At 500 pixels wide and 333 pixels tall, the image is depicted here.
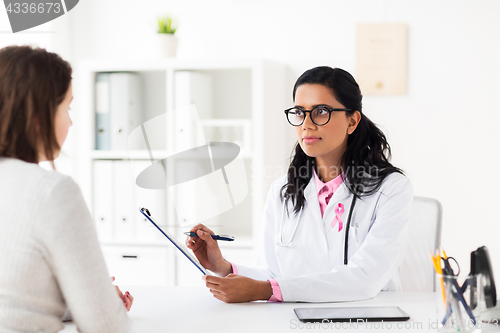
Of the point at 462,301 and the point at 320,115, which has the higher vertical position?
the point at 320,115

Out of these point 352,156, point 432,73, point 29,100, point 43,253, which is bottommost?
point 43,253

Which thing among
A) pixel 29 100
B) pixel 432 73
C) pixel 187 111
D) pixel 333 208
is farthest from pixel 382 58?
pixel 29 100

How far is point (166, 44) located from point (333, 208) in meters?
1.55

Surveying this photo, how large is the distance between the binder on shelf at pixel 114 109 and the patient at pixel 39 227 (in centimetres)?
181

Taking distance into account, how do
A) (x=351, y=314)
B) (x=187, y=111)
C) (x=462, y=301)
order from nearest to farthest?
1. (x=462, y=301)
2. (x=351, y=314)
3. (x=187, y=111)

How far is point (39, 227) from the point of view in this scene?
0.78 metres

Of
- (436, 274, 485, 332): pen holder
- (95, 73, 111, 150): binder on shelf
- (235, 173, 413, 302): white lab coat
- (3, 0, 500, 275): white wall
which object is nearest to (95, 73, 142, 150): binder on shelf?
(95, 73, 111, 150): binder on shelf

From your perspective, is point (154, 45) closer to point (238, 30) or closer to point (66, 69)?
point (238, 30)

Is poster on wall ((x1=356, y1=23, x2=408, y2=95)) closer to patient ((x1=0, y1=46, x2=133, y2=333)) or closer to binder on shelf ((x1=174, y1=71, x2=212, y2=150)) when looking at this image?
binder on shelf ((x1=174, y1=71, x2=212, y2=150))

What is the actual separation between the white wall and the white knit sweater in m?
2.10

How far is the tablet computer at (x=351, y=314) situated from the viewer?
1.10m

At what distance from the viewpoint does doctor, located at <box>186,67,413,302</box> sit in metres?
1.38

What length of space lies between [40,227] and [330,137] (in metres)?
1.02

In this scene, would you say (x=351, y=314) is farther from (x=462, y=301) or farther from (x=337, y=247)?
(x=337, y=247)
